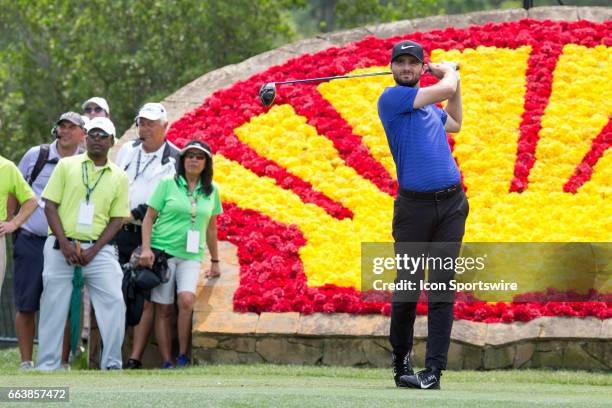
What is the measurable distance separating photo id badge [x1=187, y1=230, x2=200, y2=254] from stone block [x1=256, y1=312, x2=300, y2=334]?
767 mm

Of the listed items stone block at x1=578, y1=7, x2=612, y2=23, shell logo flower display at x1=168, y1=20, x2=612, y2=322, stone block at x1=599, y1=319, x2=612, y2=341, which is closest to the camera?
stone block at x1=599, y1=319, x2=612, y2=341

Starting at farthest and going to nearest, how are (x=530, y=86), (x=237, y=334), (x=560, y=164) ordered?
(x=530, y=86)
(x=560, y=164)
(x=237, y=334)

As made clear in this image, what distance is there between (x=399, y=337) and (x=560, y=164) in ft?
19.3

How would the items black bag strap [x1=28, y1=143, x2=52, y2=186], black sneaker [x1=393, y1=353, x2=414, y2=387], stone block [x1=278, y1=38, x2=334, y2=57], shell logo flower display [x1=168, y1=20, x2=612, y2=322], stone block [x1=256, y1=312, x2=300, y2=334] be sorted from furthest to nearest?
stone block [x1=278, y1=38, x2=334, y2=57]
shell logo flower display [x1=168, y1=20, x2=612, y2=322]
black bag strap [x1=28, y1=143, x2=52, y2=186]
stone block [x1=256, y1=312, x2=300, y2=334]
black sneaker [x1=393, y1=353, x2=414, y2=387]

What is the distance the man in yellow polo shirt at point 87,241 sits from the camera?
10.8 meters

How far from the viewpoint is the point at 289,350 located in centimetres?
1120

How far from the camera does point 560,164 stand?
13.6 m

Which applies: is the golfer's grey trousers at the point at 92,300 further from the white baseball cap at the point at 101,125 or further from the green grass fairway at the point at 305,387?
the white baseball cap at the point at 101,125

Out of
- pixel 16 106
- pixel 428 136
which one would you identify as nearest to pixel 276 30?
pixel 16 106

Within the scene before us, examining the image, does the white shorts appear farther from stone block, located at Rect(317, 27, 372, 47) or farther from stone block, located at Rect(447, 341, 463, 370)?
stone block, located at Rect(317, 27, 372, 47)

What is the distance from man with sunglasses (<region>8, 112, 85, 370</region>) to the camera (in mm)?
11406

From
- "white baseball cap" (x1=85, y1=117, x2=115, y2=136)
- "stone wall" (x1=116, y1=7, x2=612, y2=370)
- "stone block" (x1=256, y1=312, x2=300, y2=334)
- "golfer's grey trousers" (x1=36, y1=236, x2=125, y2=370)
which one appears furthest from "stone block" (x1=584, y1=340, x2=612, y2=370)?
"white baseball cap" (x1=85, y1=117, x2=115, y2=136)

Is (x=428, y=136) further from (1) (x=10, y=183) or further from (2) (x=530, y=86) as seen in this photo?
(2) (x=530, y=86)

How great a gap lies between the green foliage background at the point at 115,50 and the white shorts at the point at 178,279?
10.6 metres
